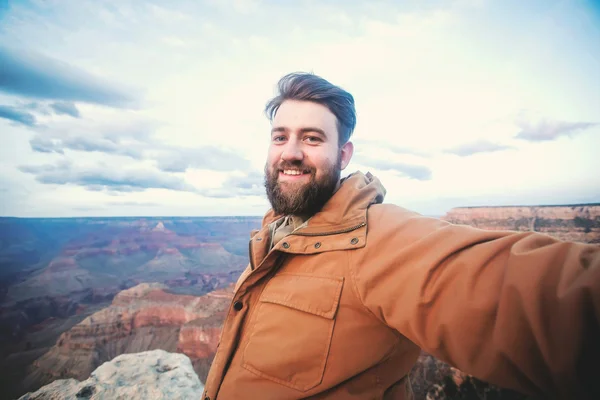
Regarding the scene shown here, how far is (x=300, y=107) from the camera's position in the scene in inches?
74.7

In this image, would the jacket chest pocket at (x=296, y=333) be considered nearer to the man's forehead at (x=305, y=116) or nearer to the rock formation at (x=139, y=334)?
the man's forehead at (x=305, y=116)

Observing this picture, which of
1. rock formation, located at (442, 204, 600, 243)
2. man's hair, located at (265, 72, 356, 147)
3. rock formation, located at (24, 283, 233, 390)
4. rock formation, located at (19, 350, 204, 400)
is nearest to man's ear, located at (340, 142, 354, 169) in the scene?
man's hair, located at (265, 72, 356, 147)

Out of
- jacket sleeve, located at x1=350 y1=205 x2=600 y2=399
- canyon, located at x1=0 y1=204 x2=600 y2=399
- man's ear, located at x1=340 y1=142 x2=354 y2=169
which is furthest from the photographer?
canyon, located at x1=0 y1=204 x2=600 y2=399

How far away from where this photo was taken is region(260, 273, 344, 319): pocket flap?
1.23 m

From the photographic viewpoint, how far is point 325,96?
1897 millimetres

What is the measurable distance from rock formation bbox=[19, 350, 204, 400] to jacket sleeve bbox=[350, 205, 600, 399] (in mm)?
4263

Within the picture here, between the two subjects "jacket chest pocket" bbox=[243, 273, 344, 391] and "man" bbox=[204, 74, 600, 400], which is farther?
"jacket chest pocket" bbox=[243, 273, 344, 391]

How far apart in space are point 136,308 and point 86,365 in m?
7.91

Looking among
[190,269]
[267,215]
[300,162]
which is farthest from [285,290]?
[190,269]

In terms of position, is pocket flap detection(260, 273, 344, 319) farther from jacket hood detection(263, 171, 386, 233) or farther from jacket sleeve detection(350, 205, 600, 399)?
jacket hood detection(263, 171, 386, 233)

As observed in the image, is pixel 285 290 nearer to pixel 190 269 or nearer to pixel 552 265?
pixel 552 265

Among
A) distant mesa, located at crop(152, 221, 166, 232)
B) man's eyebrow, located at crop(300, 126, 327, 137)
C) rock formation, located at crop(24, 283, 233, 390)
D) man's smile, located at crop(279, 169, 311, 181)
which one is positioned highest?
man's eyebrow, located at crop(300, 126, 327, 137)

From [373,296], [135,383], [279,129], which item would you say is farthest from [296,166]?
[135,383]

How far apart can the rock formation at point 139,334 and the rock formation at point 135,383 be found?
2718cm
